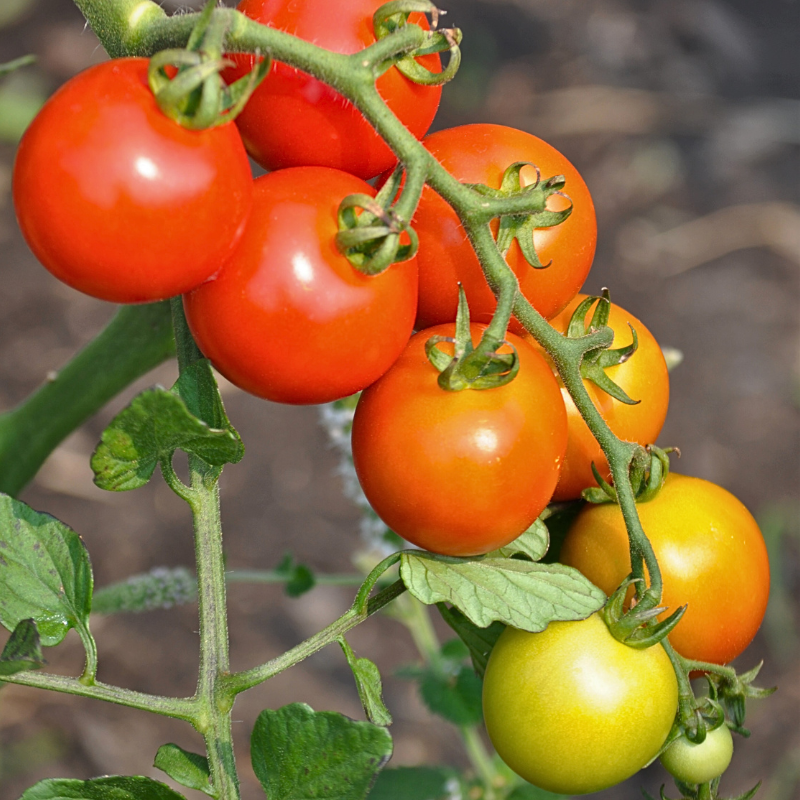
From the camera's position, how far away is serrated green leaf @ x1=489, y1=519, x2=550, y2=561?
0.69 m

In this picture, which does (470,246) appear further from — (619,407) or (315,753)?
(315,753)

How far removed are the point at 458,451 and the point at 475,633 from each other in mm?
217

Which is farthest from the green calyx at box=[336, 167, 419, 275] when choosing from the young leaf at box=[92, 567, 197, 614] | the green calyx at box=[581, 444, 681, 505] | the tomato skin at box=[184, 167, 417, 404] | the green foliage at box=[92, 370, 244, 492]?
the young leaf at box=[92, 567, 197, 614]

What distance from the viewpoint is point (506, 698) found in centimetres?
66

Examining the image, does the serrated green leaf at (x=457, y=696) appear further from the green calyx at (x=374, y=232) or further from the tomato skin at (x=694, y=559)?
the green calyx at (x=374, y=232)

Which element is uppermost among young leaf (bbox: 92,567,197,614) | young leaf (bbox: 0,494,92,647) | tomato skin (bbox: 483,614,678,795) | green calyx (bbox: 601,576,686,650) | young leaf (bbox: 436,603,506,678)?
young leaf (bbox: 0,494,92,647)

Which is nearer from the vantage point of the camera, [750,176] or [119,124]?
[119,124]

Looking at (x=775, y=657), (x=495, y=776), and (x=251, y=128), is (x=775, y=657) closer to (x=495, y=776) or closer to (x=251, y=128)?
(x=495, y=776)

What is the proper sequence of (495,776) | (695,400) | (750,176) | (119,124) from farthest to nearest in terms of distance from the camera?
(750,176) → (695,400) → (495,776) → (119,124)

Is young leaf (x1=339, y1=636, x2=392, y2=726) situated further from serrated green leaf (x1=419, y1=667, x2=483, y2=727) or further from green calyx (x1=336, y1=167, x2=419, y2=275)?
serrated green leaf (x1=419, y1=667, x2=483, y2=727)

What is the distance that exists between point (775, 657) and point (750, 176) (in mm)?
1449

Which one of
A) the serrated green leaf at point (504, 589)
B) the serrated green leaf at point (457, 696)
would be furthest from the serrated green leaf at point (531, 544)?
the serrated green leaf at point (457, 696)

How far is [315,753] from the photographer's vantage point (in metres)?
0.59

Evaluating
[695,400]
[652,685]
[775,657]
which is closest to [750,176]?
[695,400]
